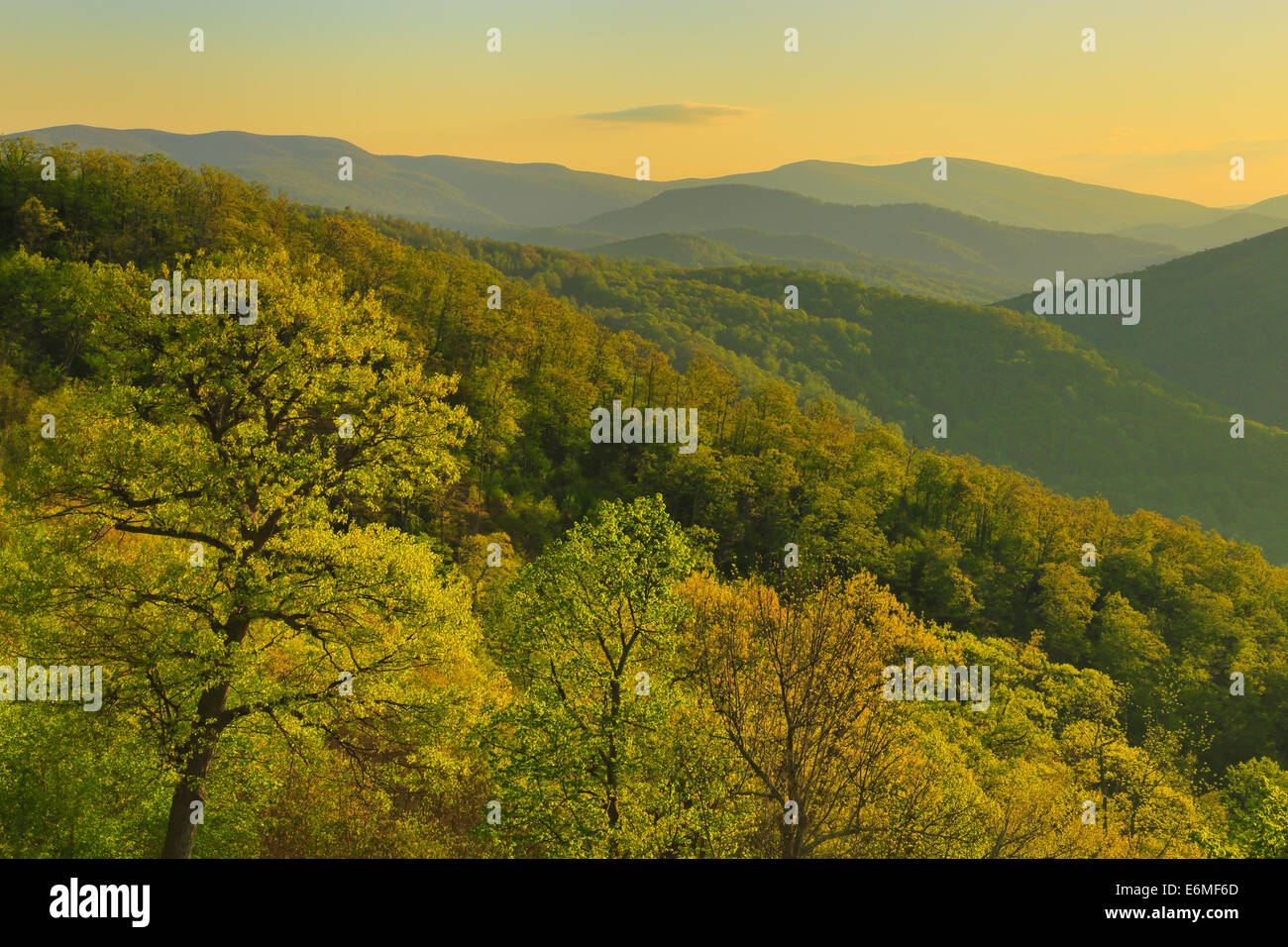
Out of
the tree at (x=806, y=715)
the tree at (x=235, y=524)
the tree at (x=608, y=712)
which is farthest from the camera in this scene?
the tree at (x=806, y=715)

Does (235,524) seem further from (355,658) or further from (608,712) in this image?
(608,712)

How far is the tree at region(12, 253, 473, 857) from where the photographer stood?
16.6 m

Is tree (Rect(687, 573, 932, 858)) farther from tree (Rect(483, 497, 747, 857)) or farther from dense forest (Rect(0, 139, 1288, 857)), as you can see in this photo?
tree (Rect(483, 497, 747, 857))

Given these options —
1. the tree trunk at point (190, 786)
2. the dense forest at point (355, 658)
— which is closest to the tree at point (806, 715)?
the dense forest at point (355, 658)

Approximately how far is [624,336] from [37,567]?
88569 mm

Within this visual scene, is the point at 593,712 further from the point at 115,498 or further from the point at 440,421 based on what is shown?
the point at 115,498

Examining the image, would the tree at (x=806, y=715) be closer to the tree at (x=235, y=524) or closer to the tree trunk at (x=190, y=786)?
the tree at (x=235, y=524)

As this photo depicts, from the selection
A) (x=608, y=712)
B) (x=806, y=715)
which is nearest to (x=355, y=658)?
(x=608, y=712)

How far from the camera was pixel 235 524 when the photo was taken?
1823 centimetres

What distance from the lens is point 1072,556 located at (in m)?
84.8

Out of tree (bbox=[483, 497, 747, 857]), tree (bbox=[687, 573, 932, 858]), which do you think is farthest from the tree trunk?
tree (bbox=[687, 573, 932, 858])

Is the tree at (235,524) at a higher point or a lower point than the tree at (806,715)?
higher

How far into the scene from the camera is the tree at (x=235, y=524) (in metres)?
16.6
